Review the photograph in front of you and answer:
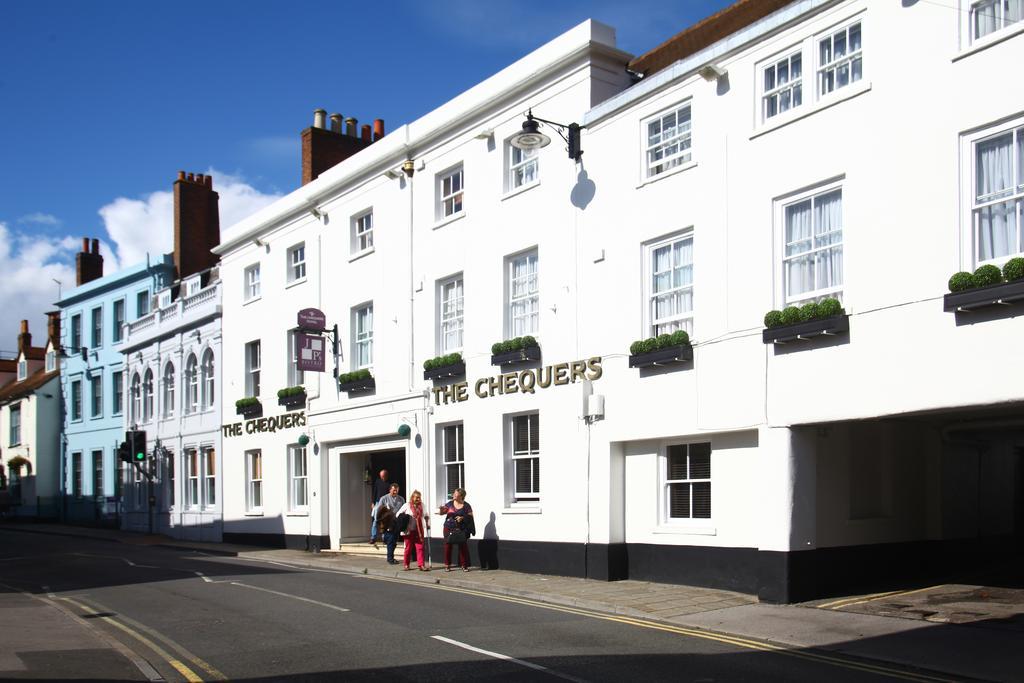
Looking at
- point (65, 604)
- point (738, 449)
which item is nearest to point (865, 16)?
point (738, 449)

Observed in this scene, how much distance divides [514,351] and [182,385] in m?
19.5

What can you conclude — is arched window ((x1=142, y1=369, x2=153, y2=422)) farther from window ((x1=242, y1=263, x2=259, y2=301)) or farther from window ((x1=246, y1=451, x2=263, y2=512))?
window ((x1=246, y1=451, x2=263, y2=512))

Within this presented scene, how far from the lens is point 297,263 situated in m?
29.1

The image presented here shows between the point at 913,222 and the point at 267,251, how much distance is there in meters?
21.6

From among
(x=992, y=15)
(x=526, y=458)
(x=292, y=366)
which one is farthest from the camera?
(x=292, y=366)

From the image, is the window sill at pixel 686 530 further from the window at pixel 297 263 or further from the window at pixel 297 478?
the window at pixel 297 263

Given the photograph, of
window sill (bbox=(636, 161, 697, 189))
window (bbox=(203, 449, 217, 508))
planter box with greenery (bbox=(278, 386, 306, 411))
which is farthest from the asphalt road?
window (bbox=(203, 449, 217, 508))

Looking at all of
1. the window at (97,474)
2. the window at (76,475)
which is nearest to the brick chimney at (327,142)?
the window at (97,474)

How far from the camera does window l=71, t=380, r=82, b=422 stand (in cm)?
4528

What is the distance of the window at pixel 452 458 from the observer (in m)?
22.1

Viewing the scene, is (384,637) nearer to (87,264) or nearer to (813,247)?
(813,247)

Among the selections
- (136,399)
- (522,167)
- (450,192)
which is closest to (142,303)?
(136,399)

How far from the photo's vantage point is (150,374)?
38.6 m

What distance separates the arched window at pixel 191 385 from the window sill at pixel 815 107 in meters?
24.6
